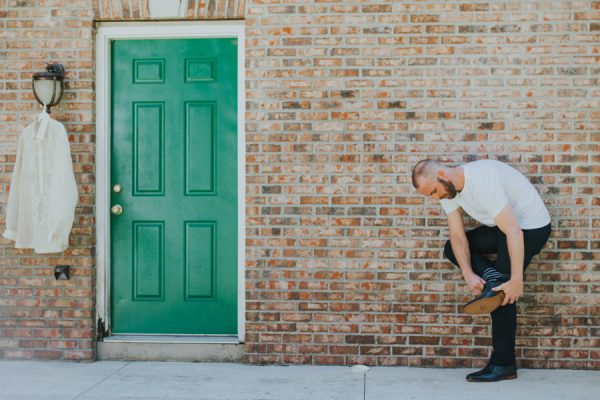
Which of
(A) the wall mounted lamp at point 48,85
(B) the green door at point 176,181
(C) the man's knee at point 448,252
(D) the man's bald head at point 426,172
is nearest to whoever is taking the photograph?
(D) the man's bald head at point 426,172

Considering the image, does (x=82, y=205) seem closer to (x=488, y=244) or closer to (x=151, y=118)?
(x=151, y=118)

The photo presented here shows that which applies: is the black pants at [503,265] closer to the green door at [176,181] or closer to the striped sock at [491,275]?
the striped sock at [491,275]

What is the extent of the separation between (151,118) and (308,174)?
4.34 ft

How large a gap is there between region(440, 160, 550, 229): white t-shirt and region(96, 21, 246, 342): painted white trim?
5.18 feet

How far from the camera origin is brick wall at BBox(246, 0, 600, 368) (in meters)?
4.78

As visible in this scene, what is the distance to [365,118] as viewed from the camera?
4887 mm

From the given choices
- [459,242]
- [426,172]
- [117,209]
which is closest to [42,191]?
[117,209]

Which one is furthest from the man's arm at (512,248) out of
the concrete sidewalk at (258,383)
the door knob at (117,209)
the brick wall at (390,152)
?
the door knob at (117,209)

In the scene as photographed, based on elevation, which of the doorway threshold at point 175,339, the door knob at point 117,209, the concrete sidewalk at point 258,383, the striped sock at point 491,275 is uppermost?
the door knob at point 117,209

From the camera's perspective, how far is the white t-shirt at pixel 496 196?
4.25 m

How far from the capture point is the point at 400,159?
487 cm

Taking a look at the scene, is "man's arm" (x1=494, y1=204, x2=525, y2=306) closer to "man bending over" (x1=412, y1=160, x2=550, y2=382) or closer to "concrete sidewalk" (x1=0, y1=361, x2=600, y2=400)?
"man bending over" (x1=412, y1=160, x2=550, y2=382)

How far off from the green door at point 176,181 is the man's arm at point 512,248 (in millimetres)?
2011

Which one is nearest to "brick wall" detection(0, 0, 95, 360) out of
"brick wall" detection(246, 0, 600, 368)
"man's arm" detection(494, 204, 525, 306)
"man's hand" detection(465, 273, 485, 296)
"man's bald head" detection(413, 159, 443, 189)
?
"brick wall" detection(246, 0, 600, 368)
